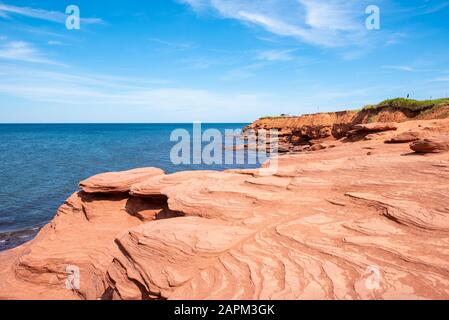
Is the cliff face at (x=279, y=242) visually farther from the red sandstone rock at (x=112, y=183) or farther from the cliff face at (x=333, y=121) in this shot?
the cliff face at (x=333, y=121)

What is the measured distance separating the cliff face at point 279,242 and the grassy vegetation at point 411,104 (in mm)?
24023

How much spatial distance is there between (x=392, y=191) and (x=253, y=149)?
47038 millimetres

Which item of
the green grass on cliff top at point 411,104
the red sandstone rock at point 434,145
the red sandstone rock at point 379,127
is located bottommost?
the red sandstone rock at point 434,145

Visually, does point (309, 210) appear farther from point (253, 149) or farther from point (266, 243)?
point (253, 149)

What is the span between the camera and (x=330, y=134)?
1655 inches

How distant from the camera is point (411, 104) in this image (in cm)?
3288

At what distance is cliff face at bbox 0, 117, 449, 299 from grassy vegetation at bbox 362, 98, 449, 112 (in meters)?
24.0

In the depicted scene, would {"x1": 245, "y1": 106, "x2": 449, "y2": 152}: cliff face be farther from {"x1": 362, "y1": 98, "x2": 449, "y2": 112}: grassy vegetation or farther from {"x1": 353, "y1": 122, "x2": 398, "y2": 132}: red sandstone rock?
{"x1": 353, "y1": 122, "x2": 398, "y2": 132}: red sandstone rock

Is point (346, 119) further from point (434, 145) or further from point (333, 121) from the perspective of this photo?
point (434, 145)

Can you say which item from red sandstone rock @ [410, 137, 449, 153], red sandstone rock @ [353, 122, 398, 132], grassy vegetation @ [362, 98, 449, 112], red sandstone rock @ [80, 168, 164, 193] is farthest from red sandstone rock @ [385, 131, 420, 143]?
grassy vegetation @ [362, 98, 449, 112]

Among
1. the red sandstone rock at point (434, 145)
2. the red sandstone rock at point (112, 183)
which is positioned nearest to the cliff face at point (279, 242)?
the red sandstone rock at point (434, 145)

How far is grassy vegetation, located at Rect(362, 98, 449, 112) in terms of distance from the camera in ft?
97.2

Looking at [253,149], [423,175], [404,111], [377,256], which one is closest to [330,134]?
[404,111]

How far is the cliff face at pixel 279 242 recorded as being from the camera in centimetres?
576
